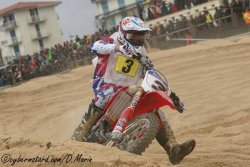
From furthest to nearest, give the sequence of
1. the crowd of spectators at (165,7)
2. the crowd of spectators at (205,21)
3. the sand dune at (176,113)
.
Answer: the crowd of spectators at (165,7) → the crowd of spectators at (205,21) → the sand dune at (176,113)

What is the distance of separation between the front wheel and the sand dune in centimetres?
49

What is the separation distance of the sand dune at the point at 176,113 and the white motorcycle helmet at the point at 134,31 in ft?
4.38

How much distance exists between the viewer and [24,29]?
74.0 m

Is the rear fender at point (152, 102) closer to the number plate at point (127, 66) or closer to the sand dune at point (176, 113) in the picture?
the number plate at point (127, 66)

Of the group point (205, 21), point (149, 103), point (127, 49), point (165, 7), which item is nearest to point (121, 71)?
point (127, 49)

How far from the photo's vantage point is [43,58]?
28.0 metres

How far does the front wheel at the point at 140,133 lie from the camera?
16.7 feet

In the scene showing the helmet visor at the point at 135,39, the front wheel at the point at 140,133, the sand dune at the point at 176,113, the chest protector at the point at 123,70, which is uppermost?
the helmet visor at the point at 135,39

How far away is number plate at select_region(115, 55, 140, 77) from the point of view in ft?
18.6

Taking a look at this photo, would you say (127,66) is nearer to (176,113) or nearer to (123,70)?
(123,70)

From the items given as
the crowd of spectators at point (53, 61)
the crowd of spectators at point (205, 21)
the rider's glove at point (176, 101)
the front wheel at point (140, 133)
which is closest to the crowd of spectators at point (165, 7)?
the crowd of spectators at point (205, 21)

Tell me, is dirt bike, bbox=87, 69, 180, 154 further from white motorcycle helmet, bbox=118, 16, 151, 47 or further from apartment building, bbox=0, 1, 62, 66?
apartment building, bbox=0, 1, 62, 66

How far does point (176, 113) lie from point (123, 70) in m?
4.66

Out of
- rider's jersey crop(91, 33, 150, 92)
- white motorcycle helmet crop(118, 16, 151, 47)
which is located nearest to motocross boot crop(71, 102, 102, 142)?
rider's jersey crop(91, 33, 150, 92)
